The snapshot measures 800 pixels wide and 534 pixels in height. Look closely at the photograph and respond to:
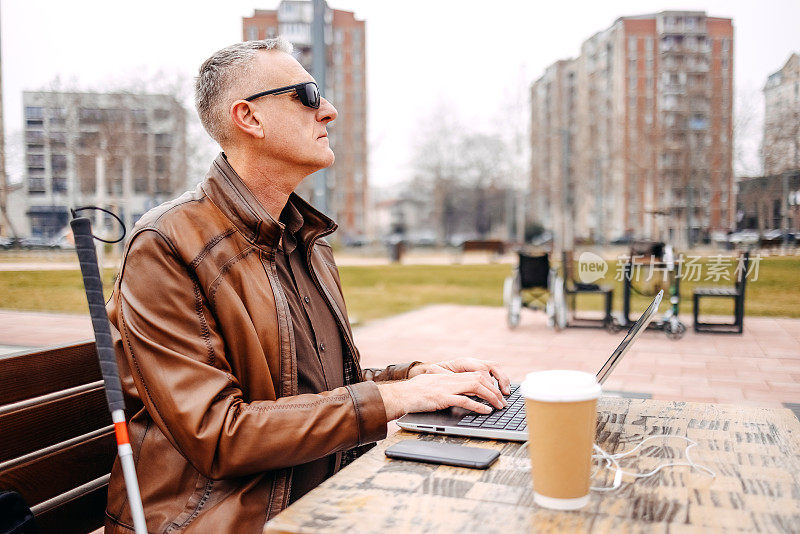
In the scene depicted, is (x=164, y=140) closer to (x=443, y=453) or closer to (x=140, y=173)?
(x=140, y=173)

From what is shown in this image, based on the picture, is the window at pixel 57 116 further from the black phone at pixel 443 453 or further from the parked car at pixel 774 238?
the parked car at pixel 774 238

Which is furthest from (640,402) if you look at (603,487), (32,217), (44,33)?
(44,33)

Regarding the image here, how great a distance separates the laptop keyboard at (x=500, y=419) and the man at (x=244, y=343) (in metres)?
0.03

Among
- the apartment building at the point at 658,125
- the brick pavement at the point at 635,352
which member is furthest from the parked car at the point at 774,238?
the brick pavement at the point at 635,352

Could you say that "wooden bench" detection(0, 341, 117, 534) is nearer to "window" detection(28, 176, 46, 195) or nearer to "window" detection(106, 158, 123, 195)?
"window" detection(28, 176, 46, 195)

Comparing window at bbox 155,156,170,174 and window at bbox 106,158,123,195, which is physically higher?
window at bbox 155,156,170,174

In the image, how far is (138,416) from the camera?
1.31 metres

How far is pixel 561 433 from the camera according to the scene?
31.9 inches

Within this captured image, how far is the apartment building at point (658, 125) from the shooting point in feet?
15.0

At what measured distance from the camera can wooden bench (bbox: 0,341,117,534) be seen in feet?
4.33

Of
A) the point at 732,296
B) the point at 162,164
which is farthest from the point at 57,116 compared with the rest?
the point at 732,296

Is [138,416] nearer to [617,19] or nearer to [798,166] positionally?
[798,166]

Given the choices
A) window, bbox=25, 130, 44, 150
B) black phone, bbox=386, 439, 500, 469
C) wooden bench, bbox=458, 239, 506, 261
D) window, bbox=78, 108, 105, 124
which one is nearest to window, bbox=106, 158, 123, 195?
window, bbox=78, 108, 105, 124

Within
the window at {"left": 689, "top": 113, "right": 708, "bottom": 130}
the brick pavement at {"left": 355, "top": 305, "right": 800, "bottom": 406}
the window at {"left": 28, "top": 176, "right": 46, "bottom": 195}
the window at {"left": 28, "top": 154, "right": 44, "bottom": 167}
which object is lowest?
the brick pavement at {"left": 355, "top": 305, "right": 800, "bottom": 406}
